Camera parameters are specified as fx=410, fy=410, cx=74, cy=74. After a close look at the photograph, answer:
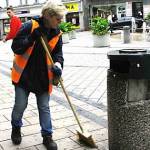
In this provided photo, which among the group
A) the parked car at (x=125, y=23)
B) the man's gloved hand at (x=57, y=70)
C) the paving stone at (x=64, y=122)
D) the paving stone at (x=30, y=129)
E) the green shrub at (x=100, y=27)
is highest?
the man's gloved hand at (x=57, y=70)

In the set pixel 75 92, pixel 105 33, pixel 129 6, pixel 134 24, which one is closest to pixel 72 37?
pixel 134 24

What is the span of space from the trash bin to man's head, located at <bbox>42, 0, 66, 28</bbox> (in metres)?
Answer: 0.66

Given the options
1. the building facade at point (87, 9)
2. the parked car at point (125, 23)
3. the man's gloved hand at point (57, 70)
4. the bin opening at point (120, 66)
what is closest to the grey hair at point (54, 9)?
the man's gloved hand at point (57, 70)

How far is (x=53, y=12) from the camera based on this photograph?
4.31m

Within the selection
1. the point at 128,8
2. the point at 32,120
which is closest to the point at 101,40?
the point at 32,120

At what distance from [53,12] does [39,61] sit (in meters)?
0.61

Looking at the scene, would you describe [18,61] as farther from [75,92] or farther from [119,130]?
[75,92]

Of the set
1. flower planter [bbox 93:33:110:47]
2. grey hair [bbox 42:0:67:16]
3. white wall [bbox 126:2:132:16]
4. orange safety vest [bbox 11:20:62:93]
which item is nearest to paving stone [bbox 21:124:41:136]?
orange safety vest [bbox 11:20:62:93]

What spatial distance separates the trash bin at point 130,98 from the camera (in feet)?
13.6

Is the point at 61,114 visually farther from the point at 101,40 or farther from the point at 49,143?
the point at 101,40

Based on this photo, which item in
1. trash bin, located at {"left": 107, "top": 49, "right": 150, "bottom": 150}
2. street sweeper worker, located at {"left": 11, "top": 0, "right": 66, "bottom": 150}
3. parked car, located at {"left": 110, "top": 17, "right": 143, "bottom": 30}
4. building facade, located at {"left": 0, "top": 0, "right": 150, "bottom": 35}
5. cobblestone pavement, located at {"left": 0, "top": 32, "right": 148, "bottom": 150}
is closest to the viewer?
trash bin, located at {"left": 107, "top": 49, "right": 150, "bottom": 150}

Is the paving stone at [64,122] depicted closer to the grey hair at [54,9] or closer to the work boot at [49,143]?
the work boot at [49,143]

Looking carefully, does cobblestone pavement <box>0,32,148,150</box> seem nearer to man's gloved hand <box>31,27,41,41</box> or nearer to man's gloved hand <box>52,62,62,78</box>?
man's gloved hand <box>52,62,62,78</box>

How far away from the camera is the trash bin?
4160 millimetres
